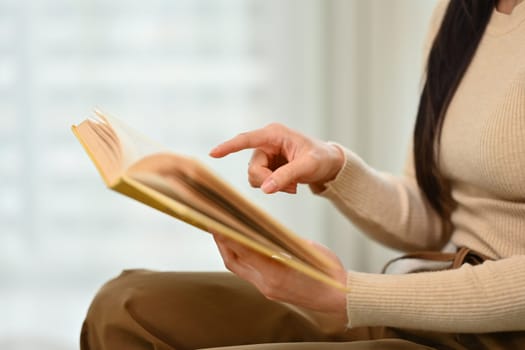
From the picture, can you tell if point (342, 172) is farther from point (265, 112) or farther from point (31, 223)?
point (31, 223)

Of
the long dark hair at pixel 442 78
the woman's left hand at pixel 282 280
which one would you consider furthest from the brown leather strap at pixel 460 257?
the woman's left hand at pixel 282 280

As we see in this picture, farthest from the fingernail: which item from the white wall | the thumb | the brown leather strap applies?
the white wall

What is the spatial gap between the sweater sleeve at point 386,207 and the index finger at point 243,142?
0.42 feet

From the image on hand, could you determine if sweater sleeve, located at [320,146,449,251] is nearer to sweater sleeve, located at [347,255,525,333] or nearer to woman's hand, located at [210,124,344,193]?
woman's hand, located at [210,124,344,193]

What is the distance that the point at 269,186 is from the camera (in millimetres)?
853

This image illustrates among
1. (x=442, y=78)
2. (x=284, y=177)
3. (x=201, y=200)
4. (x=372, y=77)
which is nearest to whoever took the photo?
(x=201, y=200)

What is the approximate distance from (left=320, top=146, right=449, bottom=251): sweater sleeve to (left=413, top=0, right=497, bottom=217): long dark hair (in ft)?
0.08

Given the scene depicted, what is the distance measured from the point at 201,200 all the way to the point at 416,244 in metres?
0.58

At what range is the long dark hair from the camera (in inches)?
42.3

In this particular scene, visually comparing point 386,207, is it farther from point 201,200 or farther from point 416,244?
point 201,200

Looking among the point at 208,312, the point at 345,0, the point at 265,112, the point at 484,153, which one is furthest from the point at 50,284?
the point at 484,153

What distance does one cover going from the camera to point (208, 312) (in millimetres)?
938

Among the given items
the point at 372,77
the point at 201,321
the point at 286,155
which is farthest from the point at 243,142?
the point at 372,77

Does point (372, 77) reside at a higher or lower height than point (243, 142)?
lower
